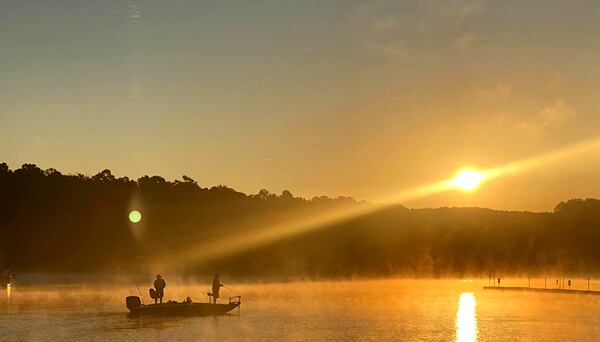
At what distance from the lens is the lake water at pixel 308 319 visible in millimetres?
65875

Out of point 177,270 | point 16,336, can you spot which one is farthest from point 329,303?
point 177,270

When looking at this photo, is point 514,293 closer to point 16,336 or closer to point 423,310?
point 423,310

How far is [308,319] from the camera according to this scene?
79.8 metres

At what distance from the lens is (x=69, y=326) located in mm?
69062

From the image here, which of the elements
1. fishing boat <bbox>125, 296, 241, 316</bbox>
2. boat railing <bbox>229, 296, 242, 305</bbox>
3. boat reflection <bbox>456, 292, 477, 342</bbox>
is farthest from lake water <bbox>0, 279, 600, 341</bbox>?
boat railing <bbox>229, 296, 242, 305</bbox>

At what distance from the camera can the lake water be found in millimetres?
65875

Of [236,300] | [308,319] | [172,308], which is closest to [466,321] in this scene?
[308,319]

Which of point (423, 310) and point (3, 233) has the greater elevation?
point (3, 233)

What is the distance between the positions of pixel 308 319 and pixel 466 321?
53.9ft

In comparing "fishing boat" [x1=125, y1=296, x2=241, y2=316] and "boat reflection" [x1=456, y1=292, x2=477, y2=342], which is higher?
"fishing boat" [x1=125, y1=296, x2=241, y2=316]

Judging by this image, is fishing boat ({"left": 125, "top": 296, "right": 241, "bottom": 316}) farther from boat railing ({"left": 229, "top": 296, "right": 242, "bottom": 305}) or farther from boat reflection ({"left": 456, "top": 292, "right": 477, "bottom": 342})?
boat reflection ({"left": 456, "top": 292, "right": 477, "bottom": 342})


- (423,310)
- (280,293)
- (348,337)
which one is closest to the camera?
(348,337)

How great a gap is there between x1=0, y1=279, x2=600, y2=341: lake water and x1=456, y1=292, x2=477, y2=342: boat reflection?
8cm

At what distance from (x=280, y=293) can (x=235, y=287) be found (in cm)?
1608
